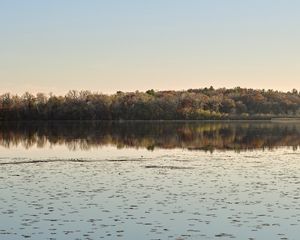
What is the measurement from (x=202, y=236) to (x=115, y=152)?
25.0 m

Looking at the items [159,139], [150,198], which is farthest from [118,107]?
[150,198]

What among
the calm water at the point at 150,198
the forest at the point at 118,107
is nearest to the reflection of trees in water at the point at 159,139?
the calm water at the point at 150,198

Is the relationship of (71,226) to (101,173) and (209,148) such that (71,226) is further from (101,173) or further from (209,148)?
(209,148)

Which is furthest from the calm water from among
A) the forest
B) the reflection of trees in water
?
the forest

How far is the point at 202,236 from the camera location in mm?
13461

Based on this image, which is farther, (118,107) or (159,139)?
(118,107)

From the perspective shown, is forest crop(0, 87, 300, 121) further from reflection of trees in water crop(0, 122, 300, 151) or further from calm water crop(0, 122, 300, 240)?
calm water crop(0, 122, 300, 240)

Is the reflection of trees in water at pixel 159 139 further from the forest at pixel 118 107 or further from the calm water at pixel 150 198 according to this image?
the forest at pixel 118 107

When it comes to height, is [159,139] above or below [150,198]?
above

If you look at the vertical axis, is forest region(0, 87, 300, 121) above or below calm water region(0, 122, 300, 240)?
above

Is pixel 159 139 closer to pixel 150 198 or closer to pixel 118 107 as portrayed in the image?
pixel 150 198

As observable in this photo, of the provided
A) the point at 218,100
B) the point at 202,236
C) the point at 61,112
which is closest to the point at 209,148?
the point at 202,236

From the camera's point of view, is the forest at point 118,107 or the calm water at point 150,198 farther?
the forest at point 118,107

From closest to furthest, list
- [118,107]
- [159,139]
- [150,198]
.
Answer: [150,198] → [159,139] → [118,107]
